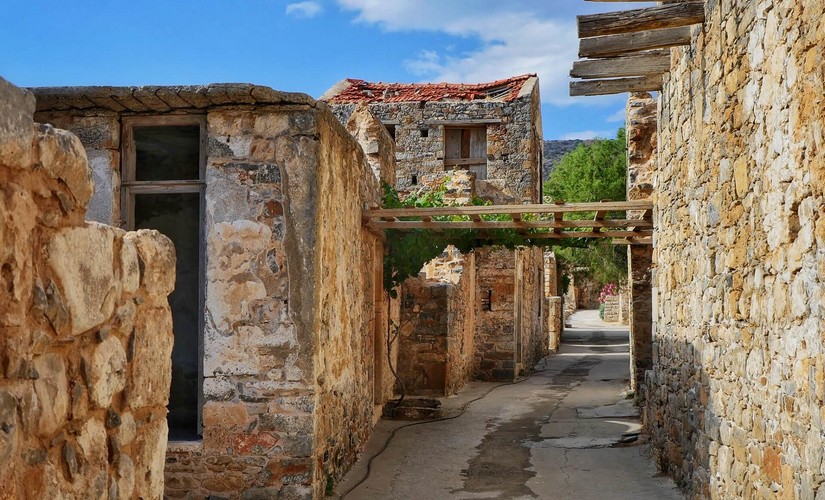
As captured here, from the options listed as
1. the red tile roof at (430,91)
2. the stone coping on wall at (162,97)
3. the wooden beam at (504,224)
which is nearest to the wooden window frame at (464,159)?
the red tile roof at (430,91)

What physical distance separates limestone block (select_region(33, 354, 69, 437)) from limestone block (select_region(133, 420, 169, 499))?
56 centimetres

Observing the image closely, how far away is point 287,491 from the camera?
649 centimetres

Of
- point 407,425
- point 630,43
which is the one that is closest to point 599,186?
point 407,425

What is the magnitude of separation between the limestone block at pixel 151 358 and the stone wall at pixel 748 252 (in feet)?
8.17

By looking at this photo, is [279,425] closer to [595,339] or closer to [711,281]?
[711,281]

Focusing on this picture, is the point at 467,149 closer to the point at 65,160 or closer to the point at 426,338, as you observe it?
the point at 426,338

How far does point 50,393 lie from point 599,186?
1070 inches

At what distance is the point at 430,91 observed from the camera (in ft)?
66.0

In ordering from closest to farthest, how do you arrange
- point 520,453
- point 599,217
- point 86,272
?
point 86,272 < point 520,453 < point 599,217

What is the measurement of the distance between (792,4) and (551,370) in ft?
48.8

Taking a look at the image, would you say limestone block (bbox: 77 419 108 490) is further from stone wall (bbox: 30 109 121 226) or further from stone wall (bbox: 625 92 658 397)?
stone wall (bbox: 625 92 658 397)

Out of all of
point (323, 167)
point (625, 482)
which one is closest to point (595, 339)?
point (625, 482)

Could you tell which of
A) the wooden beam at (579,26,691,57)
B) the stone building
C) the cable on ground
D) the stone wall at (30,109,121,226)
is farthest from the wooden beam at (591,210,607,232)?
the stone wall at (30,109,121,226)

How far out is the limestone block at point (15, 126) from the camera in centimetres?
193
